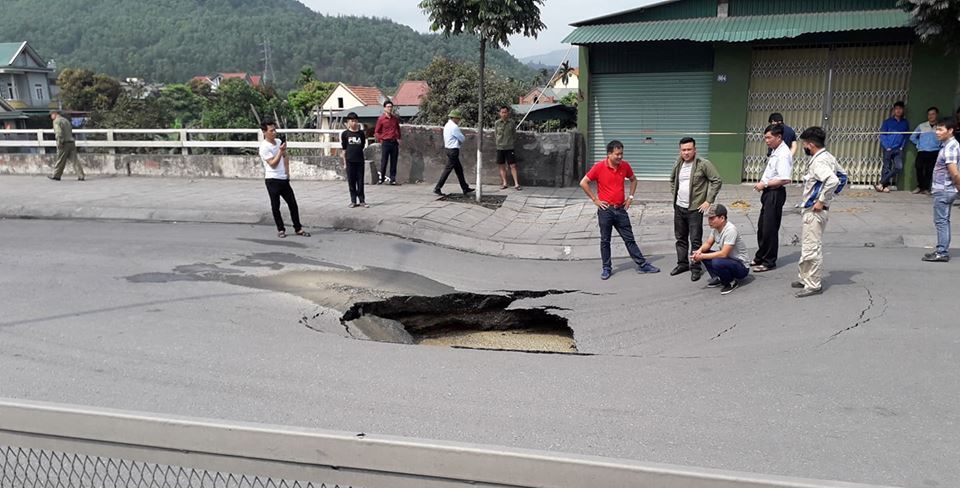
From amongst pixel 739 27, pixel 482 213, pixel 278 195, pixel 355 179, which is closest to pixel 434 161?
pixel 355 179

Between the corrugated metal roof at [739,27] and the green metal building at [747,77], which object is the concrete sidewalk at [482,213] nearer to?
the green metal building at [747,77]

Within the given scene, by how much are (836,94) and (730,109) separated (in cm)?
206

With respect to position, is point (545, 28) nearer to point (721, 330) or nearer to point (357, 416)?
point (721, 330)

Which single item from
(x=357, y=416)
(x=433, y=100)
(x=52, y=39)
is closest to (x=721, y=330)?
(x=357, y=416)

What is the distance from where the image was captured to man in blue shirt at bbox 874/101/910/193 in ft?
43.0

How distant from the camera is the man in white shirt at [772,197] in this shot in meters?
7.93

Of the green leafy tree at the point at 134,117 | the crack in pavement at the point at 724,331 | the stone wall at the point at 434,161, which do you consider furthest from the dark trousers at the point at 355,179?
the green leafy tree at the point at 134,117

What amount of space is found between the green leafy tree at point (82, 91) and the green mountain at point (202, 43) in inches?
2460

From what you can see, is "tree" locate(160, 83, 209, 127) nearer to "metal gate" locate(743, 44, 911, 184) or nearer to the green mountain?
the green mountain

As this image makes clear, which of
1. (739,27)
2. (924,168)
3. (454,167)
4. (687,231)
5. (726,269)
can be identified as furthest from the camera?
(739,27)

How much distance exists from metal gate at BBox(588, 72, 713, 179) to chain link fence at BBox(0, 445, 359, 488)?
1373cm

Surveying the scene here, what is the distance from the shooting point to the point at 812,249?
273 inches

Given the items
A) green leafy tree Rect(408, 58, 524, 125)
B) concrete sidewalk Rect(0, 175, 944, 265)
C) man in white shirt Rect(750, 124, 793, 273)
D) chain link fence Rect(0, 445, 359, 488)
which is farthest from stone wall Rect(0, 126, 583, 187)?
chain link fence Rect(0, 445, 359, 488)

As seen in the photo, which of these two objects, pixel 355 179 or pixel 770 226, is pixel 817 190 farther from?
pixel 355 179
